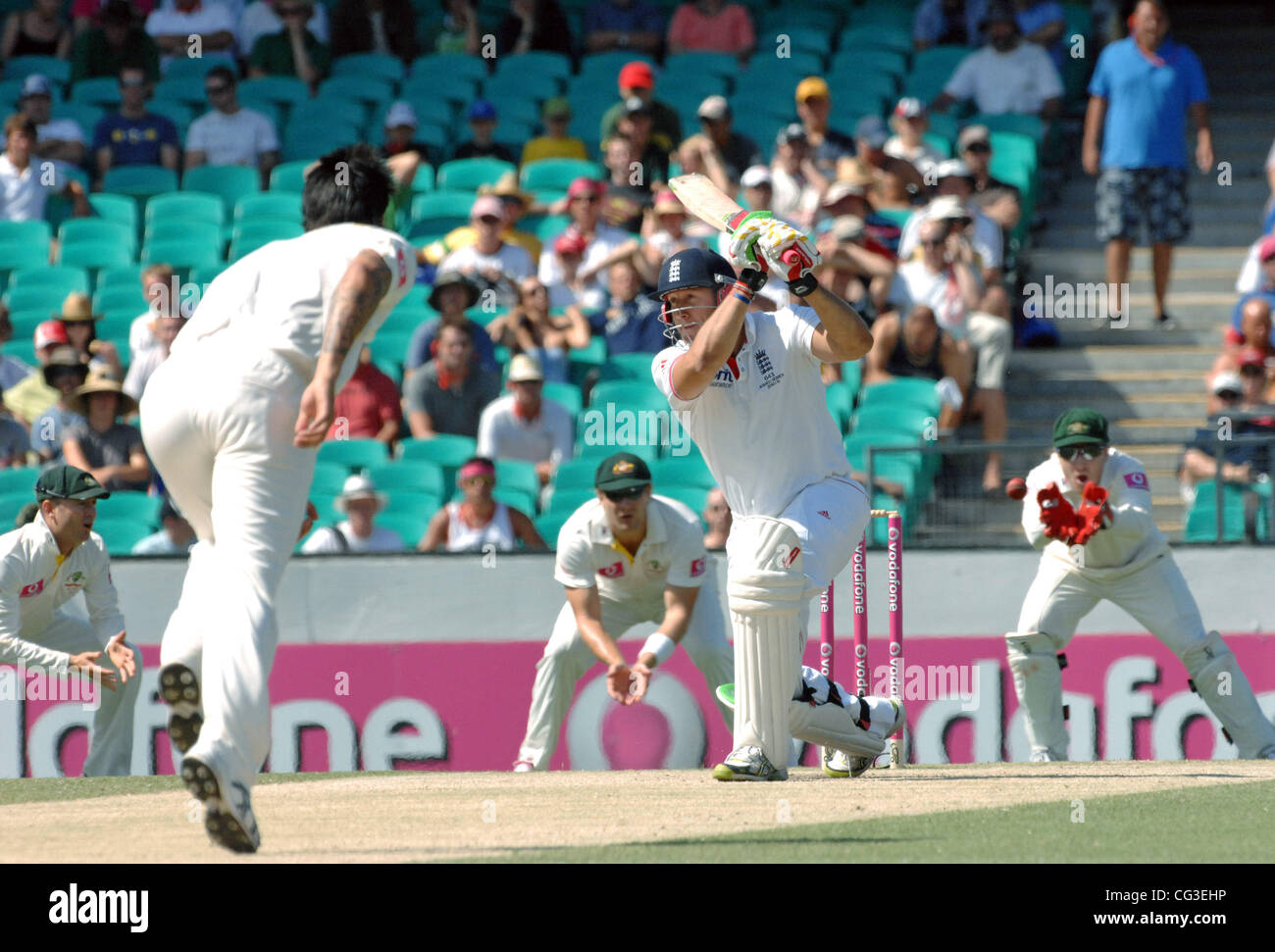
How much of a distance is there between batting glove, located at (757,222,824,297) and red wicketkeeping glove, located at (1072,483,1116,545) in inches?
149

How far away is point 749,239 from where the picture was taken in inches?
255

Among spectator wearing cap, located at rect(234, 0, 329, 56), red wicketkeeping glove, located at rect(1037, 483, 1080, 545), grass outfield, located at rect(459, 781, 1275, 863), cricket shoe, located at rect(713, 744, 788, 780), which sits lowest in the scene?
grass outfield, located at rect(459, 781, 1275, 863)

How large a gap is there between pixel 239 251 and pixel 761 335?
9.07 meters

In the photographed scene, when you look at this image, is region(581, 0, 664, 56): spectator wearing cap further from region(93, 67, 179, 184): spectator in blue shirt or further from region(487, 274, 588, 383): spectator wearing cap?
region(487, 274, 588, 383): spectator wearing cap

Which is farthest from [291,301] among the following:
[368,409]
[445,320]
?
[368,409]

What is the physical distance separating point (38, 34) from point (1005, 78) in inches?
340

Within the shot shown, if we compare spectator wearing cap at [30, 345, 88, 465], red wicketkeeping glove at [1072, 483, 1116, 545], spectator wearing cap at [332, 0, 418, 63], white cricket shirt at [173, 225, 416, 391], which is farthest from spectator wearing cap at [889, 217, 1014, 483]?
white cricket shirt at [173, 225, 416, 391]

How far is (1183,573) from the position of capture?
38.8 feet

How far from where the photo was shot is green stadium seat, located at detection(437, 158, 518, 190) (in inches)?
627

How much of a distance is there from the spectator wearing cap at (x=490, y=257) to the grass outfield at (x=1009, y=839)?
8457mm

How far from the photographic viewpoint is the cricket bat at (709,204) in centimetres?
680

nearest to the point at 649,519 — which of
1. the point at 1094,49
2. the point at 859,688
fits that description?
the point at 859,688

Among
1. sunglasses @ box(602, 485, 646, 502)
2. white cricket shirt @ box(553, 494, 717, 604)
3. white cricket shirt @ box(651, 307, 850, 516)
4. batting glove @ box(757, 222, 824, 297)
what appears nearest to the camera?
batting glove @ box(757, 222, 824, 297)

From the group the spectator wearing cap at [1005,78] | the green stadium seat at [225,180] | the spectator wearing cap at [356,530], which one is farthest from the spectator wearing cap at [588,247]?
the spectator wearing cap at [1005,78]
